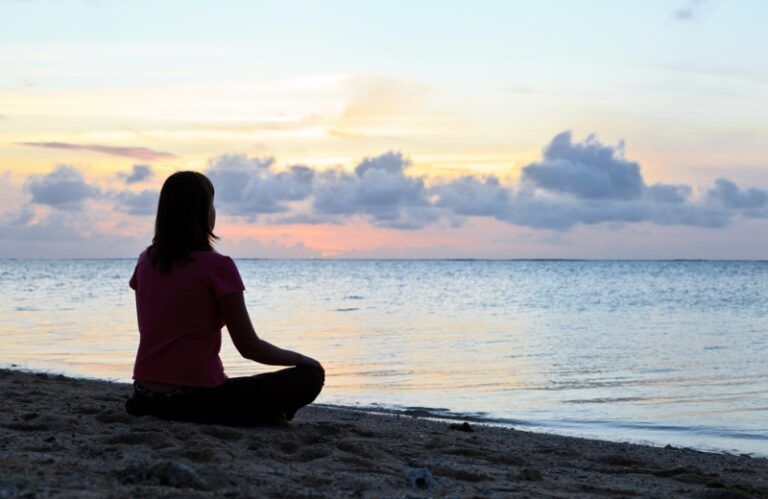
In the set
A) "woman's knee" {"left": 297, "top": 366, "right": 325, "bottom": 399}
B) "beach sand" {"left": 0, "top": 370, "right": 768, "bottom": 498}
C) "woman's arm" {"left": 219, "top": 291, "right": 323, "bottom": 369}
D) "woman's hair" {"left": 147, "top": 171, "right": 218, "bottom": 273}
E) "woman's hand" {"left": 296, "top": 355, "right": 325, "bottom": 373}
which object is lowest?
"beach sand" {"left": 0, "top": 370, "right": 768, "bottom": 498}

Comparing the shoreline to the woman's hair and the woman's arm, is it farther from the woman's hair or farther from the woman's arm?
the woman's hair

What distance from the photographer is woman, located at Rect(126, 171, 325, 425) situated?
5.89m

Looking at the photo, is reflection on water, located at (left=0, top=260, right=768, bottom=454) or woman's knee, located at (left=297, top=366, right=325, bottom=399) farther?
reflection on water, located at (left=0, top=260, right=768, bottom=454)

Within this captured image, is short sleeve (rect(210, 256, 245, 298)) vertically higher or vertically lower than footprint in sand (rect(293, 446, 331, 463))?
higher

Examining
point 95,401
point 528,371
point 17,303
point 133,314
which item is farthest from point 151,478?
point 17,303

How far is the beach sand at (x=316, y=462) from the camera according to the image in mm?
4449

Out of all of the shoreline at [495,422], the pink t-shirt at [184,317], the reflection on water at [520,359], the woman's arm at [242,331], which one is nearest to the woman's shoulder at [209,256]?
the pink t-shirt at [184,317]

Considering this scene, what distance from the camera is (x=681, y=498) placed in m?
5.16

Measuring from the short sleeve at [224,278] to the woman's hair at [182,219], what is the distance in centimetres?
17

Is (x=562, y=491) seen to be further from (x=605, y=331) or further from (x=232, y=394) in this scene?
(x=605, y=331)

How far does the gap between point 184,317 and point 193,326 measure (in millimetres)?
86

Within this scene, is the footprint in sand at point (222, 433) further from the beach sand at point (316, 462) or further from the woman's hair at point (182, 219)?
the woman's hair at point (182, 219)

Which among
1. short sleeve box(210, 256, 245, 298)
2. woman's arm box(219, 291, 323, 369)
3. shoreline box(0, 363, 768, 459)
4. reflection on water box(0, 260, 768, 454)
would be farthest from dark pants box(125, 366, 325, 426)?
reflection on water box(0, 260, 768, 454)

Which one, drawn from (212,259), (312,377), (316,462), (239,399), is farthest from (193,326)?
(316,462)
